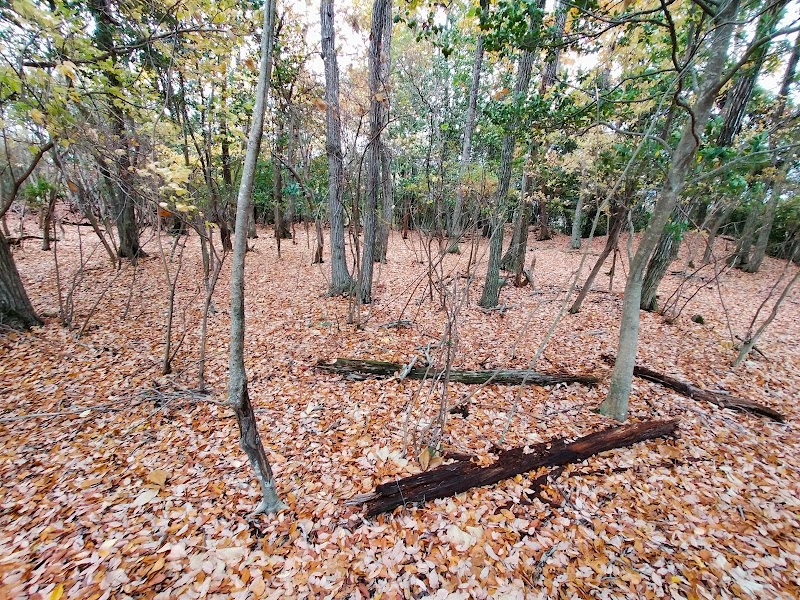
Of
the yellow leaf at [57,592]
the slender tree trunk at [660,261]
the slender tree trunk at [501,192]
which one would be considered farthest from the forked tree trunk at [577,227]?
the yellow leaf at [57,592]

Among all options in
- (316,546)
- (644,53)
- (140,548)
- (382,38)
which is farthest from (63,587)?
(644,53)

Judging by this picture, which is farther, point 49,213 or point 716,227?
point 716,227

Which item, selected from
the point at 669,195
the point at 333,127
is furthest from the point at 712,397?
the point at 333,127

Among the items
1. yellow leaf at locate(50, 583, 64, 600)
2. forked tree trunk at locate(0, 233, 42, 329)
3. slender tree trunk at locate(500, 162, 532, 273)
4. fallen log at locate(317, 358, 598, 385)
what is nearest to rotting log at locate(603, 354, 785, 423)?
fallen log at locate(317, 358, 598, 385)

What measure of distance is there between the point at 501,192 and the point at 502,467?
4695 millimetres

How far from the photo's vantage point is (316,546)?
235 centimetres

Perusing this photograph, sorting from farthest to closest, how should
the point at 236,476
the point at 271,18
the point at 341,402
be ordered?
the point at 341,402
the point at 236,476
the point at 271,18

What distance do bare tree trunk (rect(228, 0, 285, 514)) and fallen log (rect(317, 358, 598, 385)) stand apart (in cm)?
196

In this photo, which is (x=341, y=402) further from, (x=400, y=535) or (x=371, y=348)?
(x=400, y=535)

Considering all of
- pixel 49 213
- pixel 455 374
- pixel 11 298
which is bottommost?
pixel 455 374

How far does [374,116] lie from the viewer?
18.4 ft

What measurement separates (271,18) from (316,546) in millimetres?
3544

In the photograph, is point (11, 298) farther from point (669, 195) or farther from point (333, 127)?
point (669, 195)

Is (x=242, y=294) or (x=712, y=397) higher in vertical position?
(x=242, y=294)
